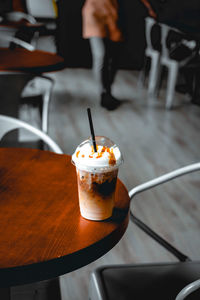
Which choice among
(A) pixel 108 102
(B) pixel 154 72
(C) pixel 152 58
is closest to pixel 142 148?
(A) pixel 108 102

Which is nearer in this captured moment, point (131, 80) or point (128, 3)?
point (131, 80)

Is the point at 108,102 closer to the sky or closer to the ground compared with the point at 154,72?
closer to the ground

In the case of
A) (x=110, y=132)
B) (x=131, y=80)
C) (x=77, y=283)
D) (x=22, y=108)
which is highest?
(x=22, y=108)

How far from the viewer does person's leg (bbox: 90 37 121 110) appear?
4.08 metres

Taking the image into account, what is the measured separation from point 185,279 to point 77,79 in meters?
4.94

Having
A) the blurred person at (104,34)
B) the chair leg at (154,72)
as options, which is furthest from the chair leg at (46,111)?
the chair leg at (154,72)

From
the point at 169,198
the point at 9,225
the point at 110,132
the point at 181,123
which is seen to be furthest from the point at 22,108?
the point at 181,123

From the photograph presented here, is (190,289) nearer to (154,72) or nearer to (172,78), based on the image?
(172,78)

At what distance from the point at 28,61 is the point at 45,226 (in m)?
1.84

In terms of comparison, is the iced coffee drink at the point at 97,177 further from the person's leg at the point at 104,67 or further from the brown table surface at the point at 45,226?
the person's leg at the point at 104,67

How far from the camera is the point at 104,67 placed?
4176mm

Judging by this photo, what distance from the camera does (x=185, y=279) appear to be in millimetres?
962

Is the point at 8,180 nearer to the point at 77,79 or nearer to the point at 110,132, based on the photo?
the point at 110,132

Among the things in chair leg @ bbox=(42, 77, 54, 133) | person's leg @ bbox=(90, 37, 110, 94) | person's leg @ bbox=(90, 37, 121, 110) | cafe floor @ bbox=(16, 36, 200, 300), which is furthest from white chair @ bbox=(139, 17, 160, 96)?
chair leg @ bbox=(42, 77, 54, 133)
